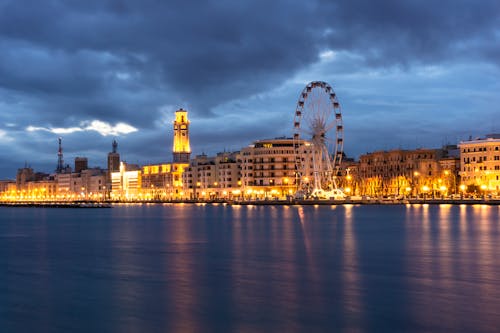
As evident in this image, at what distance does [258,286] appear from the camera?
23.0 metres

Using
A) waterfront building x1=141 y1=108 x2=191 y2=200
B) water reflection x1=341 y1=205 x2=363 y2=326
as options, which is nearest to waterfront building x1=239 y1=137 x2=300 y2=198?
waterfront building x1=141 y1=108 x2=191 y2=200

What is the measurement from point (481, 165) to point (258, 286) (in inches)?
3747

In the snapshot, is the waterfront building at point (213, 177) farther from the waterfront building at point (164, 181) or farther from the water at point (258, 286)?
the water at point (258, 286)

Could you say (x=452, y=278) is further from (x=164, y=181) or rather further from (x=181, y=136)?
(x=181, y=136)

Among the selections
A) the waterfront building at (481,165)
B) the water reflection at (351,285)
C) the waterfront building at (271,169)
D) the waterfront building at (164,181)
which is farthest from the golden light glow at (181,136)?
the water reflection at (351,285)

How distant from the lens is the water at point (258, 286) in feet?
57.9

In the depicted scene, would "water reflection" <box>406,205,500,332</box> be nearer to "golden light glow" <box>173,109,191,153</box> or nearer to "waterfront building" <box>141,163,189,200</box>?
"waterfront building" <box>141,163,189,200</box>

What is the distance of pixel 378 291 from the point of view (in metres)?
21.7

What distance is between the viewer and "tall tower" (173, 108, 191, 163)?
636 ft

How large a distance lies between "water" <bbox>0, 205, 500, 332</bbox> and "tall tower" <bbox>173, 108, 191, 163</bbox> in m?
152

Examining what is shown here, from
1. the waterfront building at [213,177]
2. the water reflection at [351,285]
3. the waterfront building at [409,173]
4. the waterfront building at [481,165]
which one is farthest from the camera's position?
the waterfront building at [213,177]

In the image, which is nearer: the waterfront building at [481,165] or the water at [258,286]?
the water at [258,286]

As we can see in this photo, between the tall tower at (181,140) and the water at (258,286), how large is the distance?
151950 millimetres

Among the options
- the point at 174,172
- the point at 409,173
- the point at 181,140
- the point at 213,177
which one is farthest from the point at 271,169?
the point at 181,140
